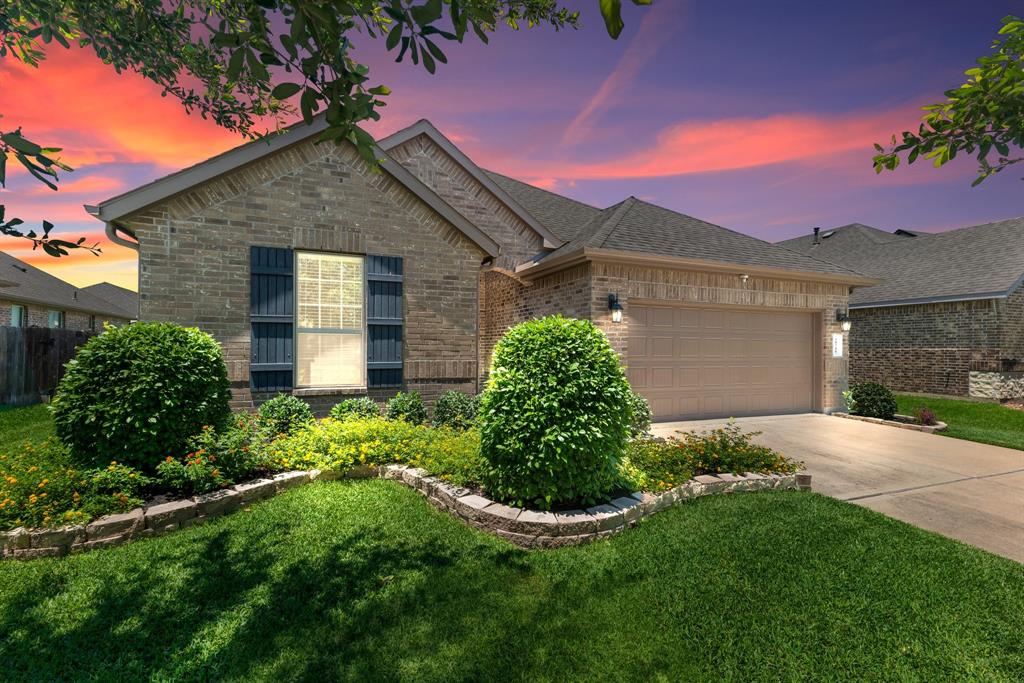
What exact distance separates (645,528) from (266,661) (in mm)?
3331

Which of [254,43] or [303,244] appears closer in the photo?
[254,43]

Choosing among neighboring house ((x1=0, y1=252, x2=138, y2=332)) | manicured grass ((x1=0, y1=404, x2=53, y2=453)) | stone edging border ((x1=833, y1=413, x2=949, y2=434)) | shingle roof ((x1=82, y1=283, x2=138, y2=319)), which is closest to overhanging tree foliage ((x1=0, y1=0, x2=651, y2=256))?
manicured grass ((x1=0, y1=404, x2=53, y2=453))

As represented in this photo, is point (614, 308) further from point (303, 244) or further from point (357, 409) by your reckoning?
point (303, 244)

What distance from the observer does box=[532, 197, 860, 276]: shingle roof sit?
10.4 meters

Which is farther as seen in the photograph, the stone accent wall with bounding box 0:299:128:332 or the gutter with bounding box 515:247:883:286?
the stone accent wall with bounding box 0:299:128:332

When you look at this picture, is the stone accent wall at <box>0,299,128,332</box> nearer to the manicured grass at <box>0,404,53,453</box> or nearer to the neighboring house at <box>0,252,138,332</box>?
the neighboring house at <box>0,252,138,332</box>

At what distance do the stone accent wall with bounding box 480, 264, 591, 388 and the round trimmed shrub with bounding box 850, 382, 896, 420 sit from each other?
7445 millimetres

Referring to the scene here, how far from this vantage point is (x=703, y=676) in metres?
2.73

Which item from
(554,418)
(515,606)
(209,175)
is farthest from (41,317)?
(515,606)

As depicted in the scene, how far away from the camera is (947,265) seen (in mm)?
17250

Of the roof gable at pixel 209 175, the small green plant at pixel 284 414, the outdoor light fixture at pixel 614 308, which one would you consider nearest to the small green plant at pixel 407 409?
the small green plant at pixel 284 414

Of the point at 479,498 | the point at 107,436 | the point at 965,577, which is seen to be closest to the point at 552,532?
Result: the point at 479,498

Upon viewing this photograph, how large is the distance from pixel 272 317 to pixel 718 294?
30.8 ft

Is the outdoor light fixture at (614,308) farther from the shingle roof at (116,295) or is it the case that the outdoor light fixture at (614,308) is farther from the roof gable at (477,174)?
the shingle roof at (116,295)
